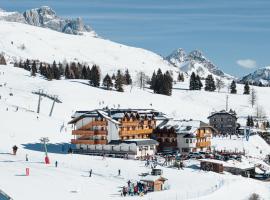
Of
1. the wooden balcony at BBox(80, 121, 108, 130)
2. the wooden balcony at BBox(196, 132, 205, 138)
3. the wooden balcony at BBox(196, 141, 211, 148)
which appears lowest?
the wooden balcony at BBox(196, 141, 211, 148)

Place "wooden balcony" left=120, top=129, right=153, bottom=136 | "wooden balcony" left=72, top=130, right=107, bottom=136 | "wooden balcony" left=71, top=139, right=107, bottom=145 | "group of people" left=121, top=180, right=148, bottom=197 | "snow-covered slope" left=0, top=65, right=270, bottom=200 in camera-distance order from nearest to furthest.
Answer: "snow-covered slope" left=0, top=65, right=270, bottom=200
"group of people" left=121, top=180, right=148, bottom=197
"wooden balcony" left=71, top=139, right=107, bottom=145
"wooden balcony" left=72, top=130, right=107, bottom=136
"wooden balcony" left=120, top=129, right=153, bottom=136

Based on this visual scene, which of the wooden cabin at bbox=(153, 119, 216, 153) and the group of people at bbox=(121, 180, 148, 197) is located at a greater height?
the wooden cabin at bbox=(153, 119, 216, 153)

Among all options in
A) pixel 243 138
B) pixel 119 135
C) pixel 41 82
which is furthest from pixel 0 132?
pixel 41 82

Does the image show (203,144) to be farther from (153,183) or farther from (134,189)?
(134,189)

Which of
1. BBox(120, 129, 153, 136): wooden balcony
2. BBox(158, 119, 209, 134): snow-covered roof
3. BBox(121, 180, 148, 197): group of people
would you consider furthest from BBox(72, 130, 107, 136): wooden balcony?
BBox(121, 180, 148, 197): group of people

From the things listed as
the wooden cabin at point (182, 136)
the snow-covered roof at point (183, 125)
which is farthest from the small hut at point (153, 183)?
the snow-covered roof at point (183, 125)

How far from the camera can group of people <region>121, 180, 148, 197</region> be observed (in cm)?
5222

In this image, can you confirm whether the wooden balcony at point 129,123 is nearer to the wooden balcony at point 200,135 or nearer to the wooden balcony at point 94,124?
the wooden balcony at point 94,124

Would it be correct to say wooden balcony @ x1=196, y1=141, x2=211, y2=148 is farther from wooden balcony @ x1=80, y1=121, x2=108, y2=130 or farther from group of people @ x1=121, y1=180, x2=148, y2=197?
group of people @ x1=121, y1=180, x2=148, y2=197

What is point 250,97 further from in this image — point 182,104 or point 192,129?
point 192,129

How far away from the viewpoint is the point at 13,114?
9169 centimetres

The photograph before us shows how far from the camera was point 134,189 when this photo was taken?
5300 centimetres

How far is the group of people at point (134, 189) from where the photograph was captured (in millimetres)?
52222

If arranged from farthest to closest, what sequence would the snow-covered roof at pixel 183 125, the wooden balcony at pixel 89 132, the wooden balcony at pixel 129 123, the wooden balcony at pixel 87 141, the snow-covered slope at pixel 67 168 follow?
1. the snow-covered roof at pixel 183 125
2. the wooden balcony at pixel 129 123
3. the wooden balcony at pixel 89 132
4. the wooden balcony at pixel 87 141
5. the snow-covered slope at pixel 67 168
